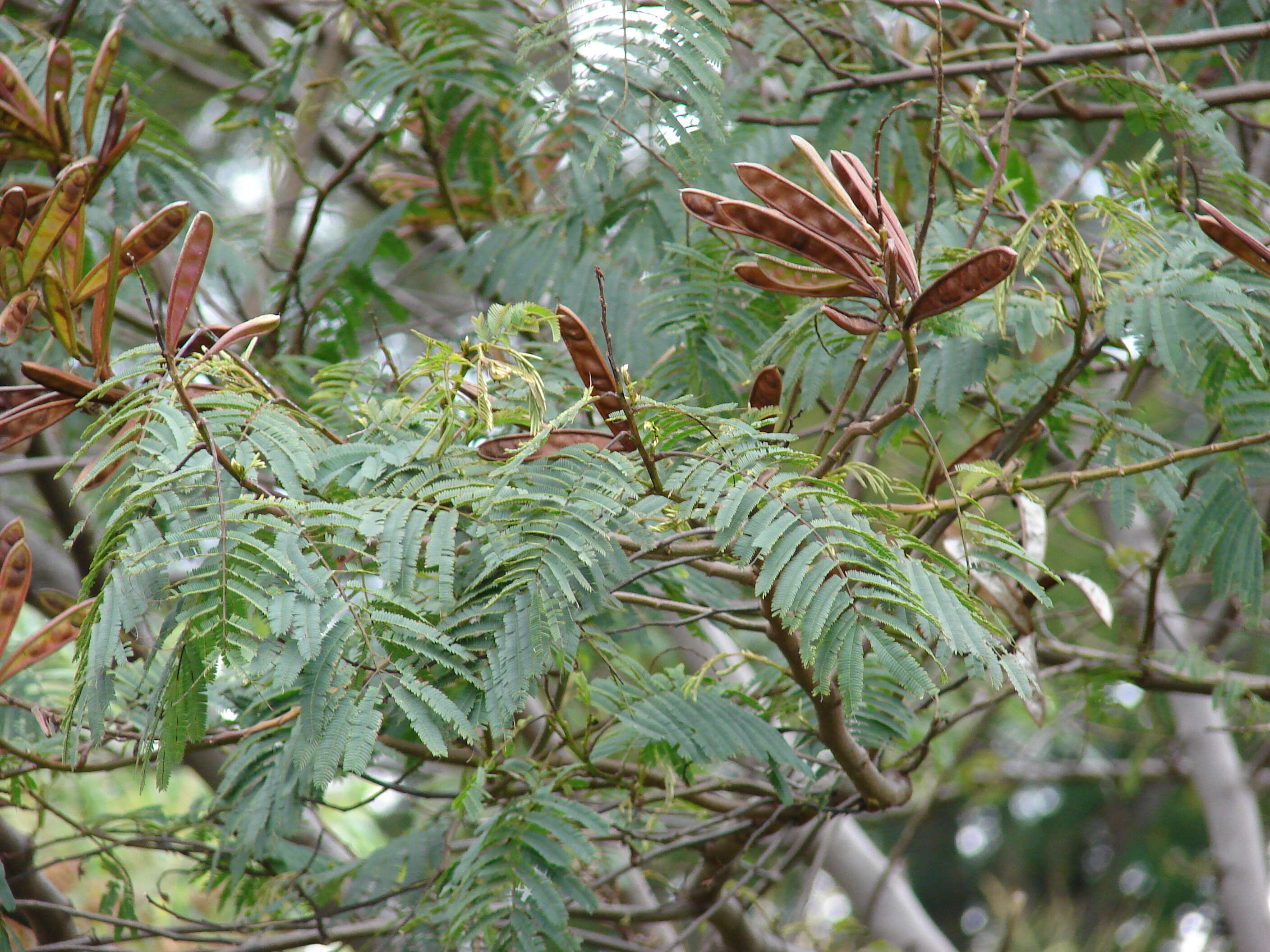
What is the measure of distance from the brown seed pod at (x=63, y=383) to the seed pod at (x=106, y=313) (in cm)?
3

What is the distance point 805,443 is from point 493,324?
229cm

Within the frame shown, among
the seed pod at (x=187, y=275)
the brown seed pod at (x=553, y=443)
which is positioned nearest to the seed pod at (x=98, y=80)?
the seed pod at (x=187, y=275)

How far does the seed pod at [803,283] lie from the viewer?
3.67ft

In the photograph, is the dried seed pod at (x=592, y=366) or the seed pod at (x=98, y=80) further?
the seed pod at (x=98, y=80)

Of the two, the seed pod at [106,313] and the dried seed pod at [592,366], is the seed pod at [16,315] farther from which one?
the dried seed pod at [592,366]

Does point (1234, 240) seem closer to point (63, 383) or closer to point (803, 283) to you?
point (803, 283)

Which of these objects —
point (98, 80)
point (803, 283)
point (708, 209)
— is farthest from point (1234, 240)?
point (98, 80)

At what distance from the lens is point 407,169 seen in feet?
12.6

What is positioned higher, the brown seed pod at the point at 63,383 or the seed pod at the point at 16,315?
the seed pod at the point at 16,315

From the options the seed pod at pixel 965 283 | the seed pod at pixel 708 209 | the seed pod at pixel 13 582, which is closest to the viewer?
the seed pod at pixel 965 283

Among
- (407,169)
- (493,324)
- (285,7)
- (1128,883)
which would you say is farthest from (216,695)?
(1128,883)

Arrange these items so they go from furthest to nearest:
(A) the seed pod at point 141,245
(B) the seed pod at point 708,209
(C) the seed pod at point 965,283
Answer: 1. (A) the seed pod at point 141,245
2. (B) the seed pod at point 708,209
3. (C) the seed pod at point 965,283

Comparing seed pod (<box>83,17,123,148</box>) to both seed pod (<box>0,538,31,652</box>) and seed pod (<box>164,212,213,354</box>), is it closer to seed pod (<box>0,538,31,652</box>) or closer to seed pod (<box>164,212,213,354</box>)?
seed pod (<box>164,212,213,354</box>)

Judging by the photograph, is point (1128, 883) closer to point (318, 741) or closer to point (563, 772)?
point (563, 772)
